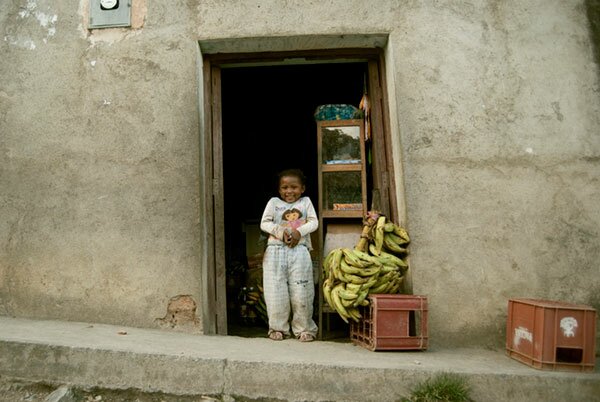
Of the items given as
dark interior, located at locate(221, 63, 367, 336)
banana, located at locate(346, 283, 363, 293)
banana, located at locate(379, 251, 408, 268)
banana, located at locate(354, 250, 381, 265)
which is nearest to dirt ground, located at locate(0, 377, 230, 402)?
banana, located at locate(346, 283, 363, 293)

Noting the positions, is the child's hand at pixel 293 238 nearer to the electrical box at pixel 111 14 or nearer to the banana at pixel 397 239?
the banana at pixel 397 239

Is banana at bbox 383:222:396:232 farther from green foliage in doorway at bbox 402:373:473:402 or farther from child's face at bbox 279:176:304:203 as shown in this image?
green foliage in doorway at bbox 402:373:473:402

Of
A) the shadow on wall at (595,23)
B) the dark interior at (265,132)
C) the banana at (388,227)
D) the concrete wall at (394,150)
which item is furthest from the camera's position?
the dark interior at (265,132)

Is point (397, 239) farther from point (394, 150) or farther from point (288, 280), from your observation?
point (288, 280)

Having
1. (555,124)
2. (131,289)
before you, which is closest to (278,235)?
(131,289)

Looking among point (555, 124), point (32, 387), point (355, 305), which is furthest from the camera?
point (555, 124)

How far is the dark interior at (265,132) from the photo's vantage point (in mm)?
8320

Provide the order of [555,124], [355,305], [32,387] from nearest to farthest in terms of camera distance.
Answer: [32,387], [355,305], [555,124]

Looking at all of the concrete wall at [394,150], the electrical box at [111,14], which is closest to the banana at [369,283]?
the concrete wall at [394,150]

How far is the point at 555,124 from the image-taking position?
4.67 metres

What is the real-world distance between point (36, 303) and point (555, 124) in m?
5.07

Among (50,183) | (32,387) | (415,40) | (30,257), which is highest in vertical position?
(415,40)

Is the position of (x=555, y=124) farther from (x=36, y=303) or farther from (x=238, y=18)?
(x=36, y=303)

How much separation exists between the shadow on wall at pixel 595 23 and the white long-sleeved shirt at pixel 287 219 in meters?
3.03
